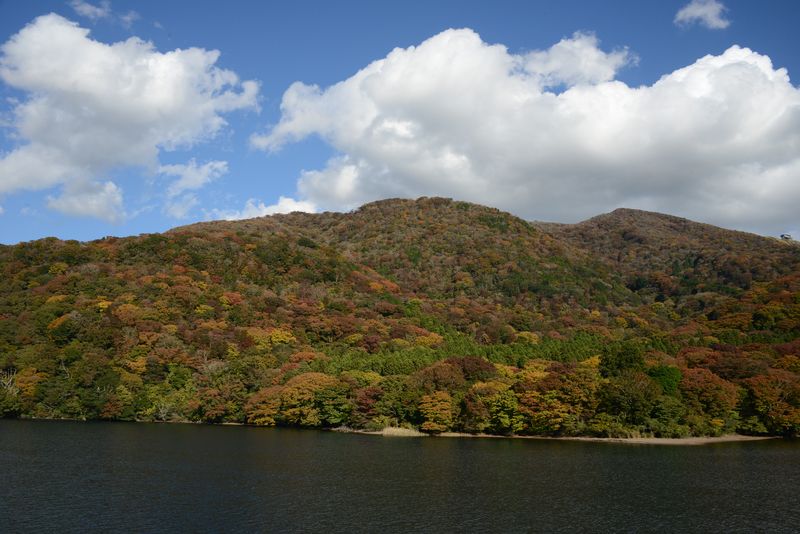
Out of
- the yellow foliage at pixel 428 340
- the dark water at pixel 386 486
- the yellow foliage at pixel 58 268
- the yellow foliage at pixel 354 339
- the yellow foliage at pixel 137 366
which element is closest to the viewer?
the dark water at pixel 386 486

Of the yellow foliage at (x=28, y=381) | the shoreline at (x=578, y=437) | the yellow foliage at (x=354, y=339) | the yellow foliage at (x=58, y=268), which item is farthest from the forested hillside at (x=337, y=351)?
the shoreline at (x=578, y=437)

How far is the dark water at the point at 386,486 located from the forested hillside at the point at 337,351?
9.77 meters

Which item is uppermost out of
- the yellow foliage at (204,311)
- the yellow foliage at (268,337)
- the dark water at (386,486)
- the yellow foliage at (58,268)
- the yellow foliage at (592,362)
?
the yellow foliage at (58,268)

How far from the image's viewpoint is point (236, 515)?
1448 inches

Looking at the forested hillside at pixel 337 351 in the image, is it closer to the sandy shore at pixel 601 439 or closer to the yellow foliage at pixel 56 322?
the yellow foliage at pixel 56 322

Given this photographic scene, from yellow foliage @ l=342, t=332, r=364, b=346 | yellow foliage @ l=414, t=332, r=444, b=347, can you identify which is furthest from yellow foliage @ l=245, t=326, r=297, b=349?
yellow foliage @ l=414, t=332, r=444, b=347

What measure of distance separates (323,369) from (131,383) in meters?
31.3

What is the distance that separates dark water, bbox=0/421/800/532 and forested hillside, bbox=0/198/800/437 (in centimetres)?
977

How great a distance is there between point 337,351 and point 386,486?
65.3 m

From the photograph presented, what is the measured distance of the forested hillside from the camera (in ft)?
260

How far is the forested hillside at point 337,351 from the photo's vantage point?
260ft

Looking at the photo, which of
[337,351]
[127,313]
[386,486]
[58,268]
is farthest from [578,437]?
[58,268]

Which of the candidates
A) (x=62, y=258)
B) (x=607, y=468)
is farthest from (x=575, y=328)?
(x=62, y=258)

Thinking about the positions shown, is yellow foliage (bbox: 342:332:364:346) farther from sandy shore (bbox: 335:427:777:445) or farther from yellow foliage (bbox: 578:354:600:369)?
yellow foliage (bbox: 578:354:600:369)
